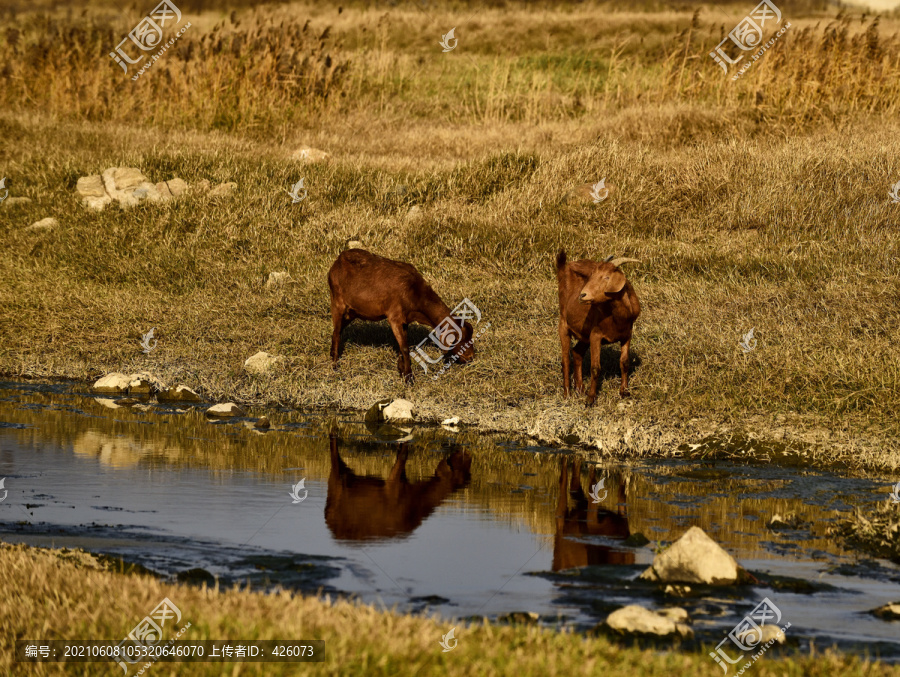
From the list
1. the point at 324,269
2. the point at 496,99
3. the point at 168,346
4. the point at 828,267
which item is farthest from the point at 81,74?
the point at 828,267

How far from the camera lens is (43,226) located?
1719 cm

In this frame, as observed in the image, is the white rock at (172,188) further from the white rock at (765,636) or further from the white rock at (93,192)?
the white rock at (765,636)

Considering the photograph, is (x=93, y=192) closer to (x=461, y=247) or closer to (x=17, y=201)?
(x=17, y=201)

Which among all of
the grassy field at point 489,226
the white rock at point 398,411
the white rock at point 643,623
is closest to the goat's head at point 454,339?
the grassy field at point 489,226

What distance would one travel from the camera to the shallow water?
5.76 m

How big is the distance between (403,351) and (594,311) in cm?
225

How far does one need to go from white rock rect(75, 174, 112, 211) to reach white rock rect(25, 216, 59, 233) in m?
0.71

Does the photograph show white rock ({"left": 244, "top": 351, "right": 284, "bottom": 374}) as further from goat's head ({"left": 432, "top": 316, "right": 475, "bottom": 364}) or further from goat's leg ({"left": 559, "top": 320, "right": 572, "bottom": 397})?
goat's leg ({"left": 559, "top": 320, "right": 572, "bottom": 397})

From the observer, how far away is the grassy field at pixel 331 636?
4.46m

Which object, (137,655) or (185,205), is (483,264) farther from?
(137,655)

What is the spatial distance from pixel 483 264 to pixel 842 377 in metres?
6.23

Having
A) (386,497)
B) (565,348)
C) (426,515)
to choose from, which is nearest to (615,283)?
(565,348)

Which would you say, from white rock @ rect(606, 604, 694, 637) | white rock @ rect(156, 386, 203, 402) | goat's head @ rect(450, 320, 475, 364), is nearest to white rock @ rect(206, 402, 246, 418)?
white rock @ rect(156, 386, 203, 402)

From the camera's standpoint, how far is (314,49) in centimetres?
2405
